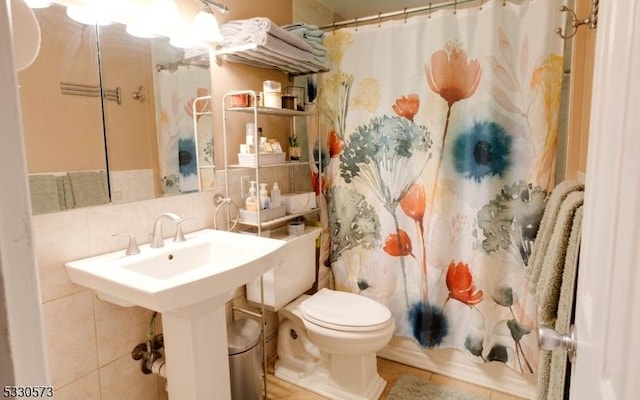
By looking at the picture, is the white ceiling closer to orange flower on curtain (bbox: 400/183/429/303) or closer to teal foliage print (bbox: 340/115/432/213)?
teal foliage print (bbox: 340/115/432/213)

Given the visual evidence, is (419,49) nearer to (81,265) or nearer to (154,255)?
(154,255)

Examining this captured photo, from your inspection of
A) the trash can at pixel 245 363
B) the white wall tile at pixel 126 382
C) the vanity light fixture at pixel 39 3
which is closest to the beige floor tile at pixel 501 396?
the trash can at pixel 245 363

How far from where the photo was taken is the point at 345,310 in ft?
5.98

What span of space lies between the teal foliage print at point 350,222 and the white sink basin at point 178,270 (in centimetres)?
75

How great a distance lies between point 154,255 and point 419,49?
1.62 m

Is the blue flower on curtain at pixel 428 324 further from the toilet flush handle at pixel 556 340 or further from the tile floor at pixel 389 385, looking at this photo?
the toilet flush handle at pixel 556 340

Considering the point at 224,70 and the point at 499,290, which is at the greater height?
the point at 224,70

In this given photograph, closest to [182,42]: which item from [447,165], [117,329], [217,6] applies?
[217,6]

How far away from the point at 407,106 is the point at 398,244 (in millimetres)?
776

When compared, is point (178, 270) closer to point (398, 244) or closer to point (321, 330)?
point (321, 330)

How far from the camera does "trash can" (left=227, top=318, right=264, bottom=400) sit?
1.60m

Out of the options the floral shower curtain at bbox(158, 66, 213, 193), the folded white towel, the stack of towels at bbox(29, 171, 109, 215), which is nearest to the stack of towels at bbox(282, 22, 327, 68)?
the folded white towel

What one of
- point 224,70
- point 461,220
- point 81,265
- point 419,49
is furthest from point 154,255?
point 419,49

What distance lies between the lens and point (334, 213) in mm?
2213
